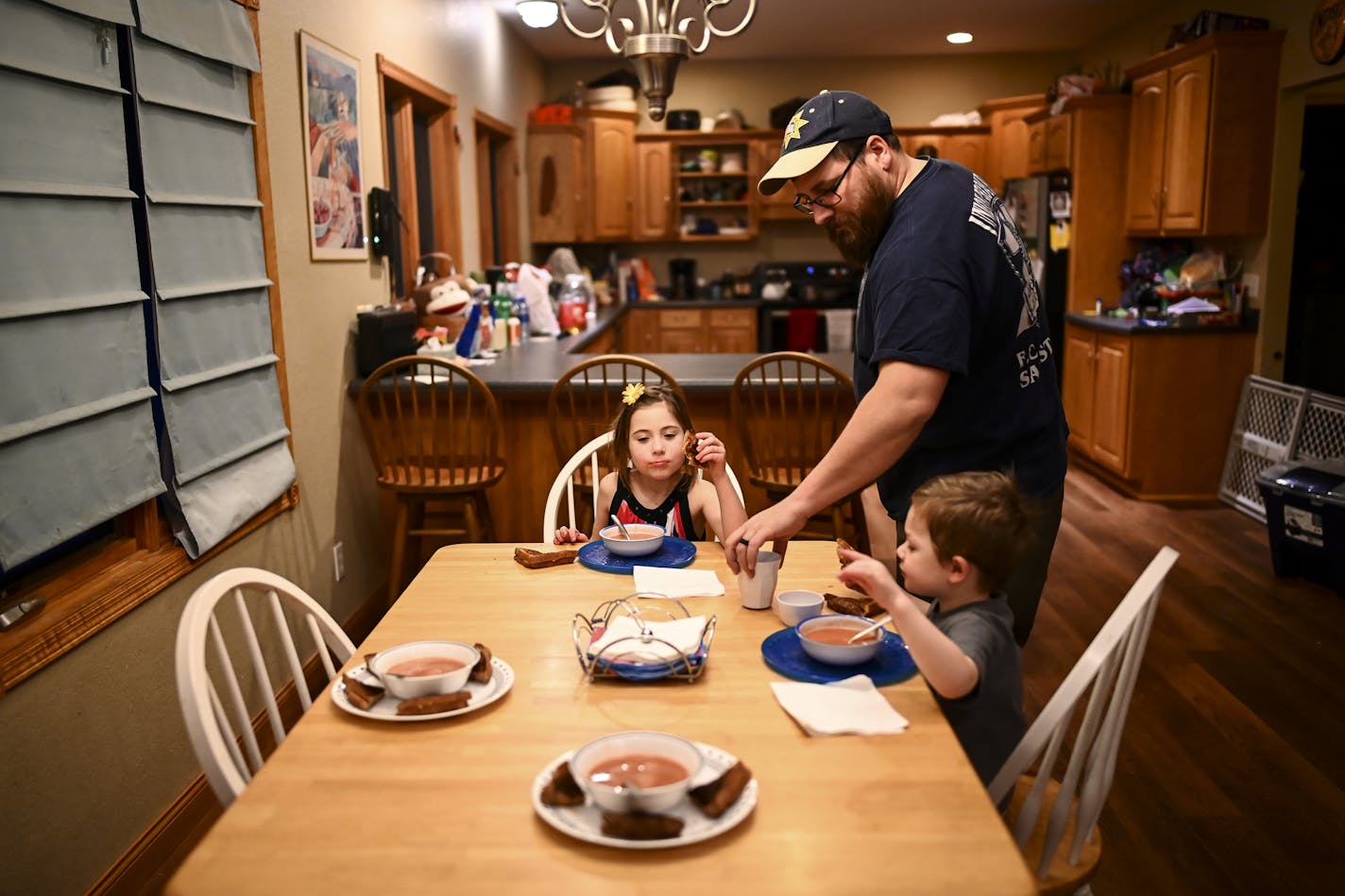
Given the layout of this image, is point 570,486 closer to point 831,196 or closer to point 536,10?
point 831,196

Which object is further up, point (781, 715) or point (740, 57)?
point (740, 57)

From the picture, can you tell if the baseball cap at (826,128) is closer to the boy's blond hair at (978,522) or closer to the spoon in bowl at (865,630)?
the boy's blond hair at (978,522)

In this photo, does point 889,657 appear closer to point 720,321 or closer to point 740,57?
point 720,321

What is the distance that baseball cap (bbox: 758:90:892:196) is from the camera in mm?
1871

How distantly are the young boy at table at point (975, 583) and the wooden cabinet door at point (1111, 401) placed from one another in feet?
13.7

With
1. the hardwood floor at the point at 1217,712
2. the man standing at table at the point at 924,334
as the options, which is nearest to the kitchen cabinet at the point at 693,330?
the hardwood floor at the point at 1217,712

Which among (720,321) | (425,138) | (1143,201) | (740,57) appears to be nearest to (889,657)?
(425,138)

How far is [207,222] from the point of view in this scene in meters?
2.63

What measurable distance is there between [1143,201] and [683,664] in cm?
539

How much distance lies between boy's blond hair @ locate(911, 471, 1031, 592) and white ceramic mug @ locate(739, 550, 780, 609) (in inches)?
11.4

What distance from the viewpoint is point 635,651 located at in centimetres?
151

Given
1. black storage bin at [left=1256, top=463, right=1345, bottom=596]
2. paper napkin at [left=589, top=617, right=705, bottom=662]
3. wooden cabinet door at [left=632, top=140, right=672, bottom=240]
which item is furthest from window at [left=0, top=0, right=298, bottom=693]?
wooden cabinet door at [left=632, top=140, right=672, bottom=240]

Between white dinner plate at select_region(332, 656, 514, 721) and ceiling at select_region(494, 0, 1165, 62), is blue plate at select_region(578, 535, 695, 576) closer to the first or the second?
white dinner plate at select_region(332, 656, 514, 721)

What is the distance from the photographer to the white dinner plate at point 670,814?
106 centimetres
